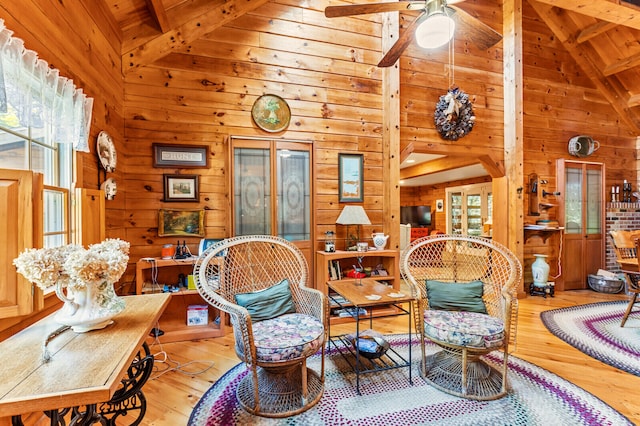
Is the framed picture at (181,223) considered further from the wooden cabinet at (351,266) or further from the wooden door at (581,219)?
the wooden door at (581,219)

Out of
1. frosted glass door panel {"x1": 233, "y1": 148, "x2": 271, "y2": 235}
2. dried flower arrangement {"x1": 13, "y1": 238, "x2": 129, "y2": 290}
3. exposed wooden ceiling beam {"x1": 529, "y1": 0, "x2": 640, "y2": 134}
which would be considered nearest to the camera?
dried flower arrangement {"x1": 13, "y1": 238, "x2": 129, "y2": 290}

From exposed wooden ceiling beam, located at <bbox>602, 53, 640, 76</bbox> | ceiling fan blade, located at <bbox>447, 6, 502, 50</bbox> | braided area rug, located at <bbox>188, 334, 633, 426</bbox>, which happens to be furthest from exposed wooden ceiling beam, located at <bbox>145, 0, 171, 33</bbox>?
exposed wooden ceiling beam, located at <bbox>602, 53, 640, 76</bbox>

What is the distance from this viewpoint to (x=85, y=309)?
133 cm

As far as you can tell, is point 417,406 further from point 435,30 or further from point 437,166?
point 437,166

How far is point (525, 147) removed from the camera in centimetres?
477

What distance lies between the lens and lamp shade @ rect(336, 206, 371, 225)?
3.54m

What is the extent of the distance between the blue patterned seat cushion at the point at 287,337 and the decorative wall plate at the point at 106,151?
180 cm

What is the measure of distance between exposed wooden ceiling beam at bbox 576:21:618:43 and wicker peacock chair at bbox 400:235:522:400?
13.8 feet

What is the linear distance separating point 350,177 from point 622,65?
456 cm

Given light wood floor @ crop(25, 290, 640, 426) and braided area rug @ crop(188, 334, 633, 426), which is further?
light wood floor @ crop(25, 290, 640, 426)

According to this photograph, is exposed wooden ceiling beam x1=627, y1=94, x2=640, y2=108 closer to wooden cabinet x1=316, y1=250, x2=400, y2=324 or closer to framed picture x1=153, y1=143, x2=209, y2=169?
wooden cabinet x1=316, y1=250, x2=400, y2=324

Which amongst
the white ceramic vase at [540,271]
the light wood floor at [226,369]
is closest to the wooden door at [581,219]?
the white ceramic vase at [540,271]

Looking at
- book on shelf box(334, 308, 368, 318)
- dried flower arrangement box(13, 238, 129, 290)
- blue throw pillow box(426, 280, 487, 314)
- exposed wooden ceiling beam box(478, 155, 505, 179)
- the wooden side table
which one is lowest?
book on shelf box(334, 308, 368, 318)

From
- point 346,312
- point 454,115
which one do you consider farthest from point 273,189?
point 454,115
